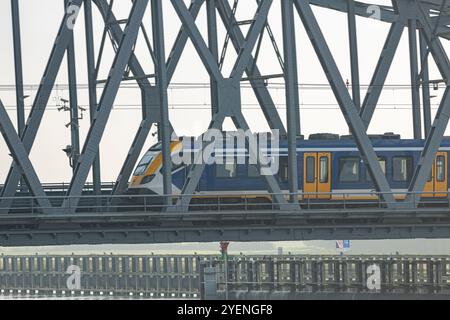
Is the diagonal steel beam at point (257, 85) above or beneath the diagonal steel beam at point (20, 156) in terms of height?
above

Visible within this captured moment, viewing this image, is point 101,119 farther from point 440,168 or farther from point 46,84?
point 440,168

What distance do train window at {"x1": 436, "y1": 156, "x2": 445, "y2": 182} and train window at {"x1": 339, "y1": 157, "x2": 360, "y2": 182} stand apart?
348 centimetres

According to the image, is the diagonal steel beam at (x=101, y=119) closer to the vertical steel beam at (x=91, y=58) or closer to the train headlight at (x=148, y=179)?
the vertical steel beam at (x=91, y=58)

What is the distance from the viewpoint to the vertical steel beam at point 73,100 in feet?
149

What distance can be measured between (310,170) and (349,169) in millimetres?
1800

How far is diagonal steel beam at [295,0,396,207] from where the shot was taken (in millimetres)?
40906

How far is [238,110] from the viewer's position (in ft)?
132

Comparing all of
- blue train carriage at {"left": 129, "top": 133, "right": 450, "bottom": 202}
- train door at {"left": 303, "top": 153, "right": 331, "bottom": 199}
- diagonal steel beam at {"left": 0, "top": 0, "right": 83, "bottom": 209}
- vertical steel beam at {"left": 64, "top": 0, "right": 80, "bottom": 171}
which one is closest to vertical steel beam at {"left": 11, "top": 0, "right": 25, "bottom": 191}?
vertical steel beam at {"left": 64, "top": 0, "right": 80, "bottom": 171}

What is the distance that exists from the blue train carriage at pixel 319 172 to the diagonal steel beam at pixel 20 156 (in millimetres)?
9493

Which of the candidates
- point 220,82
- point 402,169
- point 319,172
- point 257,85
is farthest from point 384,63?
point 220,82

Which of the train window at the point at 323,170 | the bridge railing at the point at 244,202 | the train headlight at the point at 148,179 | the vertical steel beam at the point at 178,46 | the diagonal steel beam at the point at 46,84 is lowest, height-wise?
the bridge railing at the point at 244,202

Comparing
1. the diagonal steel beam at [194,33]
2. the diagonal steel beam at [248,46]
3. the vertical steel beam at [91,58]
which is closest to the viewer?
the diagonal steel beam at [194,33]

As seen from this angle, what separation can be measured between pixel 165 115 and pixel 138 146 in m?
4.33

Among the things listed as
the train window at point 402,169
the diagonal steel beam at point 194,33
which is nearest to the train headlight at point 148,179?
the diagonal steel beam at point 194,33
